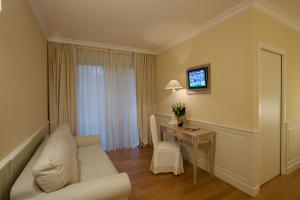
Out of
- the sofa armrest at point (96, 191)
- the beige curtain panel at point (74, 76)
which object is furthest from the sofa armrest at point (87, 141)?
the sofa armrest at point (96, 191)

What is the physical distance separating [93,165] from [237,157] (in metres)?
2.01

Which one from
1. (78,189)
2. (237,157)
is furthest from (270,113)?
(78,189)

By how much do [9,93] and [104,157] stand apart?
139cm

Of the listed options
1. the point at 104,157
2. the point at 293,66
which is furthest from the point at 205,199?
the point at 293,66

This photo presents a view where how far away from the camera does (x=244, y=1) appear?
6.85 feet

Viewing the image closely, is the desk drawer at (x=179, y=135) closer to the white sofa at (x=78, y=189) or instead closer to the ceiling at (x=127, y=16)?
the white sofa at (x=78, y=189)

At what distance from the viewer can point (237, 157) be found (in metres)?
2.29

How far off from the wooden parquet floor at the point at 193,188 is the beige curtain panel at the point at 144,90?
1.33 metres

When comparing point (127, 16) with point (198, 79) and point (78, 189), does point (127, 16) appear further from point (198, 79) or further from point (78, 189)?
point (78, 189)

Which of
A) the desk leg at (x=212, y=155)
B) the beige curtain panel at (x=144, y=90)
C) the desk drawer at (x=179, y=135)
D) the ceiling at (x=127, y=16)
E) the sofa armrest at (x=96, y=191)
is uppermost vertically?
the ceiling at (x=127, y=16)

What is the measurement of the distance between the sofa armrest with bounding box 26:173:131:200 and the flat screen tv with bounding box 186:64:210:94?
2071mm

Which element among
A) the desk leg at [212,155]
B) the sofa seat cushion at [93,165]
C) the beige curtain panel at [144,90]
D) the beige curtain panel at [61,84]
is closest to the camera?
the sofa seat cushion at [93,165]

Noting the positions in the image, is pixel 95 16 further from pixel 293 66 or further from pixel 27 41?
pixel 293 66

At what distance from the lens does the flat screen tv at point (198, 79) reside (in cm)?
274
